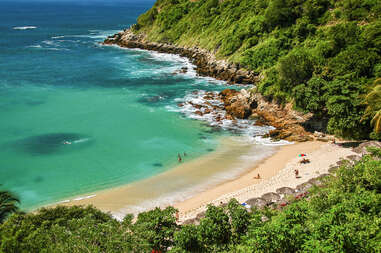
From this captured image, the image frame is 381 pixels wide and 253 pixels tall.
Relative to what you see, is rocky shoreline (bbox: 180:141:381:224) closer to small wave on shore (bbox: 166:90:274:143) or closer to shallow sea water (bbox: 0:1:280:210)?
shallow sea water (bbox: 0:1:280:210)

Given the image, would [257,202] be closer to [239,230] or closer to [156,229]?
[239,230]

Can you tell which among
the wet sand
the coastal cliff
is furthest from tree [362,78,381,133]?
the wet sand

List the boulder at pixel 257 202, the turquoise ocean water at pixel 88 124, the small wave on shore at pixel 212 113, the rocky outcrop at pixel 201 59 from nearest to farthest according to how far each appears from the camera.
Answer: the boulder at pixel 257 202, the turquoise ocean water at pixel 88 124, the small wave on shore at pixel 212 113, the rocky outcrop at pixel 201 59

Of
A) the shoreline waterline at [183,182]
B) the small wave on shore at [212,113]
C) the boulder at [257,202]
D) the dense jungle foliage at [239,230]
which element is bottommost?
the shoreline waterline at [183,182]

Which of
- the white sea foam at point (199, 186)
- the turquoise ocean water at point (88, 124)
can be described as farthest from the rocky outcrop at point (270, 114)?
the turquoise ocean water at point (88, 124)

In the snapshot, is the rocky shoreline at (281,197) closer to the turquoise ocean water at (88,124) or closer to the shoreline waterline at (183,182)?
the shoreline waterline at (183,182)

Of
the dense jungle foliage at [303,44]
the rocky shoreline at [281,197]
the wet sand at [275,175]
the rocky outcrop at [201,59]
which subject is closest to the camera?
the rocky shoreline at [281,197]

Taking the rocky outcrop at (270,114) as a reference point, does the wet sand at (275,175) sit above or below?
below

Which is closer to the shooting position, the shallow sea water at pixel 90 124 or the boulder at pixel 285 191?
the boulder at pixel 285 191

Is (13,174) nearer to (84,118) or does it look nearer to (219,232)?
(84,118)
